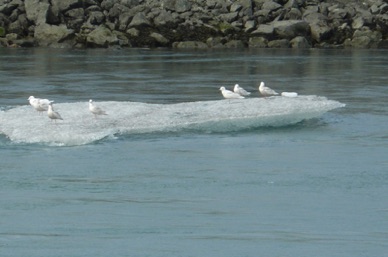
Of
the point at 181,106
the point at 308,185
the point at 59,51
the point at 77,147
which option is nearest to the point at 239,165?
the point at 308,185

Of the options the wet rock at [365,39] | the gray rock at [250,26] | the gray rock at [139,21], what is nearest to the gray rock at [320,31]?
the wet rock at [365,39]

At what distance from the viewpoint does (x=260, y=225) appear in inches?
457

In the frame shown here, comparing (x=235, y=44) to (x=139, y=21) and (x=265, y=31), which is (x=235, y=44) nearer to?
(x=265, y=31)

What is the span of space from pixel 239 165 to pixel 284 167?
0.68 meters

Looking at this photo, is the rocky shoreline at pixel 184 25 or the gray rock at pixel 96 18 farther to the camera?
the gray rock at pixel 96 18

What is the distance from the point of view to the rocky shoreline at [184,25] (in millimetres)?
48562

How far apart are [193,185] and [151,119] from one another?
14.6 ft

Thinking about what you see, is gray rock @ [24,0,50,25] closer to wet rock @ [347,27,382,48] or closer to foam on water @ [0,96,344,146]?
wet rock @ [347,27,382,48]

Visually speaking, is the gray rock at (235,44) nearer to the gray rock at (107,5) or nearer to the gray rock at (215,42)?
the gray rock at (215,42)

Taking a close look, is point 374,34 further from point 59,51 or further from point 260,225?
point 260,225

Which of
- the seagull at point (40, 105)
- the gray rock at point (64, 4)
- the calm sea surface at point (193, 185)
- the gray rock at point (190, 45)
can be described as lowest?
the gray rock at point (190, 45)

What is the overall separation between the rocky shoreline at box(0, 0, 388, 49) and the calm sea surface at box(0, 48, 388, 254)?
2385cm

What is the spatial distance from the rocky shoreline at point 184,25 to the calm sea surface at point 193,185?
23.8 m

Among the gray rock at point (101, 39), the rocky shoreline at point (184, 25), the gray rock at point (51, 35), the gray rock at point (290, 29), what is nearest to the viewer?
the gray rock at point (101, 39)
